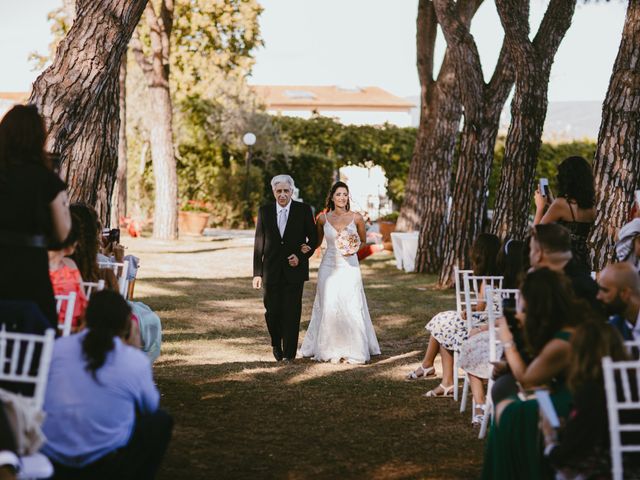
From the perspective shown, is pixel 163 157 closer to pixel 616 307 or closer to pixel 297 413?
pixel 297 413

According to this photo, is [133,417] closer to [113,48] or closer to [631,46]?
[113,48]

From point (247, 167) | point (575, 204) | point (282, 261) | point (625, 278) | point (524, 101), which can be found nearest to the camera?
point (625, 278)

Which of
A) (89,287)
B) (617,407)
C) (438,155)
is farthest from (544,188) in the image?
(438,155)

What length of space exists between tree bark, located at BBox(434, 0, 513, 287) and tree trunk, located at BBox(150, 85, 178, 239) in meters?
11.6

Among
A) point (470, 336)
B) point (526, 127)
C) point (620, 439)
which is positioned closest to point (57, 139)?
point (470, 336)

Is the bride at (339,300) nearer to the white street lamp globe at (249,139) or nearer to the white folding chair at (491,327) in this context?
the white folding chair at (491,327)

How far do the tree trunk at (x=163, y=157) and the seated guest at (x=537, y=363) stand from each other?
22046 millimetres

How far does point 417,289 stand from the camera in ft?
54.0

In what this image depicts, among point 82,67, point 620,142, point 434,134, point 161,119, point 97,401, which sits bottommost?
point 97,401

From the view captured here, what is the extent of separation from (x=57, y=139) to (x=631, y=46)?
4977 millimetres

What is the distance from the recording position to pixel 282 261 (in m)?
9.67

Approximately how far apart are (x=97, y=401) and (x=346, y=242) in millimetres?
5994

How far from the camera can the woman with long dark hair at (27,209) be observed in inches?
183

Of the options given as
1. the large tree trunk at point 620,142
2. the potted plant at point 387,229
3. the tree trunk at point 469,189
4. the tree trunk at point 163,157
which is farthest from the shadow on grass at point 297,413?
the tree trunk at point 163,157
